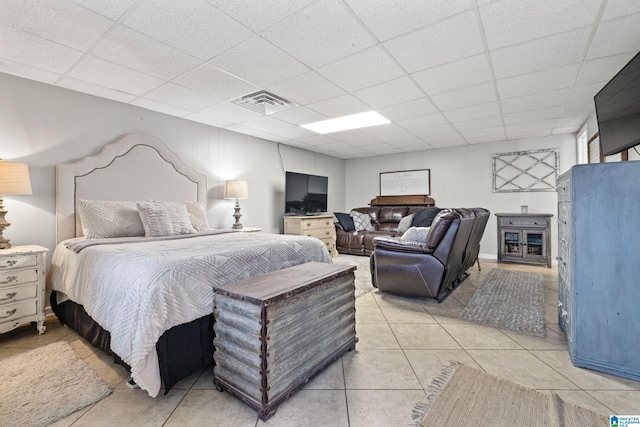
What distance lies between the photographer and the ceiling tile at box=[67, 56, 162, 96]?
251 centimetres

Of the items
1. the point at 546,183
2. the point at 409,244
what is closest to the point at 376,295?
the point at 409,244

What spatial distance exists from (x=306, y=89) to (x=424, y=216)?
363 cm

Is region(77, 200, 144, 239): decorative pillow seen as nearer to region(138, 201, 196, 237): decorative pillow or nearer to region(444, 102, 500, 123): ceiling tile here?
region(138, 201, 196, 237): decorative pillow

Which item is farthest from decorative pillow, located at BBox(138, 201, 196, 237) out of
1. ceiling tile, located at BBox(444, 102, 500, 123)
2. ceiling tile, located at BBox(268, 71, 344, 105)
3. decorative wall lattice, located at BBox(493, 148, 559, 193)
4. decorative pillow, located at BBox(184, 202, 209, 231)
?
decorative wall lattice, located at BBox(493, 148, 559, 193)

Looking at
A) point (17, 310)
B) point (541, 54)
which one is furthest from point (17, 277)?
point (541, 54)

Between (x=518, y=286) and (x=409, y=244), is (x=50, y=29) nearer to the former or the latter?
(x=409, y=244)

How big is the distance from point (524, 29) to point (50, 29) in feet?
10.8

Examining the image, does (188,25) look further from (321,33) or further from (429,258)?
(429,258)

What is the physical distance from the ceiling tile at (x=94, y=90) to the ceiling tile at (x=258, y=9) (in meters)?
1.98

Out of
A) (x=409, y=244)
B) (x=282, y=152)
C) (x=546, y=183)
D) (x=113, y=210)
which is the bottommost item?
(x=409, y=244)

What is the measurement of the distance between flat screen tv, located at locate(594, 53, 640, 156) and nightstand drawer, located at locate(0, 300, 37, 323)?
4718 millimetres

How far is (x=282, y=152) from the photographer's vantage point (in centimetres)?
575

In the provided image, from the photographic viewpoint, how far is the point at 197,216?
3.67m

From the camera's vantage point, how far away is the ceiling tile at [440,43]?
2004mm
